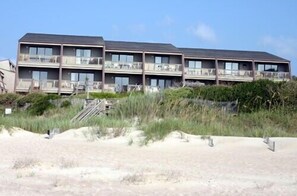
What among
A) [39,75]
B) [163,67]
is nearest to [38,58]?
[39,75]

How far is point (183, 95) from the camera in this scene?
2412cm

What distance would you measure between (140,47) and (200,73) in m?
7.89

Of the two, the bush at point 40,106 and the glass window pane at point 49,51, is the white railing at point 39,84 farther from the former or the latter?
the bush at point 40,106

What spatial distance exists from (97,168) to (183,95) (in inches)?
545

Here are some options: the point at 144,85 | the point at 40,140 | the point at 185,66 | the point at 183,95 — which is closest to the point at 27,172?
the point at 40,140

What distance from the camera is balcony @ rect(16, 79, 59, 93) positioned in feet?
153

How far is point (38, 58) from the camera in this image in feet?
158

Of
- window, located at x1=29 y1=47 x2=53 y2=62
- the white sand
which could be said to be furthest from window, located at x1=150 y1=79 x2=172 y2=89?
the white sand

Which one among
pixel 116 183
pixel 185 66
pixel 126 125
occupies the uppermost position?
pixel 185 66

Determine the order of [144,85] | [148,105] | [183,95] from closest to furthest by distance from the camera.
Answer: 1. [148,105]
2. [183,95]
3. [144,85]

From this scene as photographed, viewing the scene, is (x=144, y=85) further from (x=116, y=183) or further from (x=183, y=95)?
(x=116, y=183)

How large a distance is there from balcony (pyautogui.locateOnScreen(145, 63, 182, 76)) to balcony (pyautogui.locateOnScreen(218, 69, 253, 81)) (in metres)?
5.20

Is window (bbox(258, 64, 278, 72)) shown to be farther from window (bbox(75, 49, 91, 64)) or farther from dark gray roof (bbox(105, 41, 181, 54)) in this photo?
window (bbox(75, 49, 91, 64))

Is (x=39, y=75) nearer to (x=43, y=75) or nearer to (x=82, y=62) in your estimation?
(x=43, y=75)
